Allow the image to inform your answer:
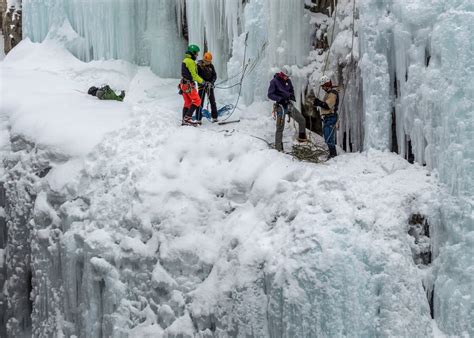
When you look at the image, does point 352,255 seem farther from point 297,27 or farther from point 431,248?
point 297,27

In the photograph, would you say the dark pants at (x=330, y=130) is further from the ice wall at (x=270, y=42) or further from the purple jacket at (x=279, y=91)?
the ice wall at (x=270, y=42)

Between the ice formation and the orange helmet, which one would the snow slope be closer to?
the ice formation

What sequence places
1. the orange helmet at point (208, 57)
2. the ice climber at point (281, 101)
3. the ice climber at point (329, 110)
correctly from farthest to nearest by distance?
the orange helmet at point (208, 57) → the ice climber at point (281, 101) → the ice climber at point (329, 110)

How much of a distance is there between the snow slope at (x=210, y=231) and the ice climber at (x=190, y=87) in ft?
0.75

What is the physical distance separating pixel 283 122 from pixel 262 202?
1249mm

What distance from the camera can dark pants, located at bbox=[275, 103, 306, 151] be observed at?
8180 mm

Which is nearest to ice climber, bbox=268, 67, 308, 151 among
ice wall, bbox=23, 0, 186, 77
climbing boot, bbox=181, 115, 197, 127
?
climbing boot, bbox=181, 115, 197, 127

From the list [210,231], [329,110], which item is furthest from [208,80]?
[210,231]

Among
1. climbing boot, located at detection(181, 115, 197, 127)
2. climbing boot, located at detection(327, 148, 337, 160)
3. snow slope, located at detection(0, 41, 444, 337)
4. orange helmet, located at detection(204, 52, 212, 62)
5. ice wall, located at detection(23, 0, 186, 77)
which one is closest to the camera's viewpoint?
snow slope, located at detection(0, 41, 444, 337)

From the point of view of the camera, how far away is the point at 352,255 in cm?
669

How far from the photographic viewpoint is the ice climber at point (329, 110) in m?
7.97

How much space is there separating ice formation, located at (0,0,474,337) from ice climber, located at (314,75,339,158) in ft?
0.88

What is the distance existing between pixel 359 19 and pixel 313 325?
11.5 feet

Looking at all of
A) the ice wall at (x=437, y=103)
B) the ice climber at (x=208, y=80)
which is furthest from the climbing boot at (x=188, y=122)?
the ice wall at (x=437, y=103)
